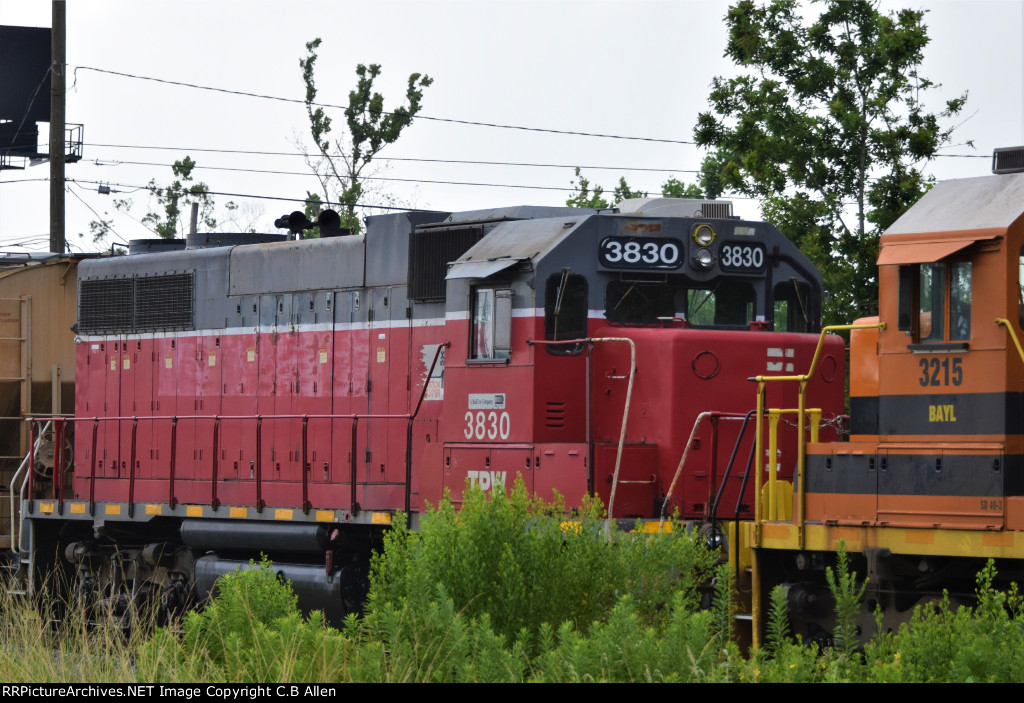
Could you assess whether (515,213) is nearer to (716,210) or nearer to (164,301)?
(716,210)

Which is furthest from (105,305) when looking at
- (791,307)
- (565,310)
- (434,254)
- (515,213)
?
(791,307)

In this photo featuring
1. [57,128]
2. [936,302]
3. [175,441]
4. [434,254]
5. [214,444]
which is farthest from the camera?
[57,128]

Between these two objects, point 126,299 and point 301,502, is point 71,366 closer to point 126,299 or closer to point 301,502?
point 126,299

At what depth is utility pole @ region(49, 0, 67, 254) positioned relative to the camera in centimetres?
2488

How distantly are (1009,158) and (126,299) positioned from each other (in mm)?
10633

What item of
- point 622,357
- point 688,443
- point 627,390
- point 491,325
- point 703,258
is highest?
point 703,258

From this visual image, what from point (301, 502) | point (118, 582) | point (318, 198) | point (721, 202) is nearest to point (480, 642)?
point (721, 202)

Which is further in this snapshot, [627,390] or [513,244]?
[513,244]

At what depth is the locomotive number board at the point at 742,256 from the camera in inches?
462

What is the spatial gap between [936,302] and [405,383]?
5.76 meters

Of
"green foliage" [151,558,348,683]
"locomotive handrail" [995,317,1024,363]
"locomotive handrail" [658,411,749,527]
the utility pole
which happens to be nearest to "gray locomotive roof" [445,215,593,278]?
"locomotive handrail" [658,411,749,527]

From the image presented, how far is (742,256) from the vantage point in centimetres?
1184

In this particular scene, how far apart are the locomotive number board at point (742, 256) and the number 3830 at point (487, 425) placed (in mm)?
2206

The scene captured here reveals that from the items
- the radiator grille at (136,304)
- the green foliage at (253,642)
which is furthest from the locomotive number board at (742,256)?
the radiator grille at (136,304)
